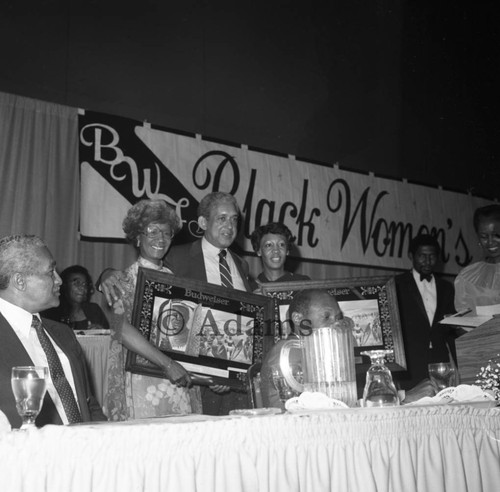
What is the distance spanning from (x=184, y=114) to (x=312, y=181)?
5.01 ft

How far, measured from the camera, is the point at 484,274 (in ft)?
11.6

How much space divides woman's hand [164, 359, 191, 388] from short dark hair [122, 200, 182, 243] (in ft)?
2.62

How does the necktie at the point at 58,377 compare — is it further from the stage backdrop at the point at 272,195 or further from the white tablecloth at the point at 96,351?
the stage backdrop at the point at 272,195

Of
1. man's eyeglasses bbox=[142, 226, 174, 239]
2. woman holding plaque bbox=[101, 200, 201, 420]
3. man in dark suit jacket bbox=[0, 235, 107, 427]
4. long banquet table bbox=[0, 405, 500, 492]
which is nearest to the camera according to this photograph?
long banquet table bbox=[0, 405, 500, 492]

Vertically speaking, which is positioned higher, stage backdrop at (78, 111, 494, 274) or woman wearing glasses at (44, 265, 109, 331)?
stage backdrop at (78, 111, 494, 274)

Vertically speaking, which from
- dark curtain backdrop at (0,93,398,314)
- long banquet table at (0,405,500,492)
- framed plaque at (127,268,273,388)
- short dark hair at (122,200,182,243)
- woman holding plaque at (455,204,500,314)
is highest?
dark curtain backdrop at (0,93,398,314)

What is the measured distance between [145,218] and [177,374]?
881mm

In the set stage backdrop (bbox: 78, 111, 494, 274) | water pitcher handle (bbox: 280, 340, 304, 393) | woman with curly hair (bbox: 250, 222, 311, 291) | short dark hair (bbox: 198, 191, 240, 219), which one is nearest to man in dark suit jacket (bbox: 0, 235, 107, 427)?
water pitcher handle (bbox: 280, 340, 304, 393)

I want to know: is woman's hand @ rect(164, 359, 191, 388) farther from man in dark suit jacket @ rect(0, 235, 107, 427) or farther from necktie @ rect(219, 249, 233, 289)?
necktie @ rect(219, 249, 233, 289)

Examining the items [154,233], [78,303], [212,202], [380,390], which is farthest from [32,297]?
[78,303]

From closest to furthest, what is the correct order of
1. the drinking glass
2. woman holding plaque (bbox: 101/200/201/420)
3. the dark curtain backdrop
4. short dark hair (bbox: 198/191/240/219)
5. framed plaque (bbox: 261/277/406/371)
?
the drinking glass
woman holding plaque (bbox: 101/200/201/420)
framed plaque (bbox: 261/277/406/371)
short dark hair (bbox: 198/191/240/219)
the dark curtain backdrop

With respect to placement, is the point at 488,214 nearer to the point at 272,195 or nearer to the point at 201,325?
the point at 201,325

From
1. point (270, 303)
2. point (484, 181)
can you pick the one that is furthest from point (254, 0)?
point (270, 303)

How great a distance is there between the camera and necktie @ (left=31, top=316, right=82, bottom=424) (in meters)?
2.10
